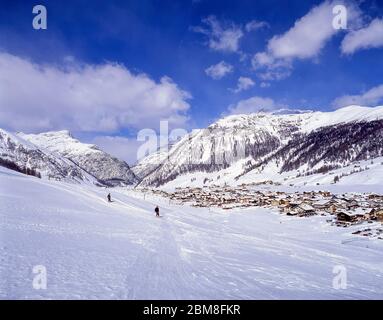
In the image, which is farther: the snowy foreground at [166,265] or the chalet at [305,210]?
the chalet at [305,210]

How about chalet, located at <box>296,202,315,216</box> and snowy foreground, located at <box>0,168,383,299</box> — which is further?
chalet, located at <box>296,202,315,216</box>

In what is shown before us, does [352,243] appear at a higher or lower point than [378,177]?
lower

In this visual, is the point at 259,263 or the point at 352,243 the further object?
the point at 352,243

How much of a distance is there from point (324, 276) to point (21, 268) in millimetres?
12386

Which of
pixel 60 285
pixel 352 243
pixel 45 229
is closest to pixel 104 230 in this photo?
pixel 45 229

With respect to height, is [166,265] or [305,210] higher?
[305,210]

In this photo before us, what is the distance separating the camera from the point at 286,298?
36.0ft

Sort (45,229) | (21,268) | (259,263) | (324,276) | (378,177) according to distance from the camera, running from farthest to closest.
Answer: (378,177) < (45,229) < (259,263) < (324,276) < (21,268)

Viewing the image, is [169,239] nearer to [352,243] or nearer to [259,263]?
[259,263]

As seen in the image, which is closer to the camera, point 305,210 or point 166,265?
point 166,265

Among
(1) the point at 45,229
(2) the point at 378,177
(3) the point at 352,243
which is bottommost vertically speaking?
(3) the point at 352,243
